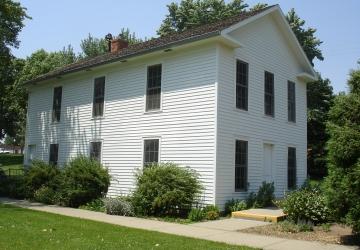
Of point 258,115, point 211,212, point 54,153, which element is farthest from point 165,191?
point 54,153

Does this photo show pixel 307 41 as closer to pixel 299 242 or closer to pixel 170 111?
pixel 170 111

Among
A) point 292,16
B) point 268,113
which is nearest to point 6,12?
point 268,113

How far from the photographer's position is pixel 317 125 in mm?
33406

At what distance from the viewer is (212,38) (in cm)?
1642

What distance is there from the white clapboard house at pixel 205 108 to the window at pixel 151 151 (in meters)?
0.04

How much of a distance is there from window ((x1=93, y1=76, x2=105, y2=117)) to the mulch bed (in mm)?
11339

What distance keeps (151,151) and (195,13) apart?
2653cm

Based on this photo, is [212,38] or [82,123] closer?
[212,38]

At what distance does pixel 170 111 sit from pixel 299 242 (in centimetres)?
864

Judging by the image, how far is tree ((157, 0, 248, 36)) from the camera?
4203 centimetres

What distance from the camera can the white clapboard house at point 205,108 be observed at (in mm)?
16797

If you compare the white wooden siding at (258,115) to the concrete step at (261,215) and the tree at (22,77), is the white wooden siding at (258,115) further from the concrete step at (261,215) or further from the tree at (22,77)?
the tree at (22,77)

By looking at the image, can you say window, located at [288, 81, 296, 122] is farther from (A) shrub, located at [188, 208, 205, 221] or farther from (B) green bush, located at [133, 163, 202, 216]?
(A) shrub, located at [188, 208, 205, 221]

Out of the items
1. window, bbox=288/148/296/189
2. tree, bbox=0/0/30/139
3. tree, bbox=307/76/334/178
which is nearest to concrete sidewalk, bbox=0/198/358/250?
window, bbox=288/148/296/189
